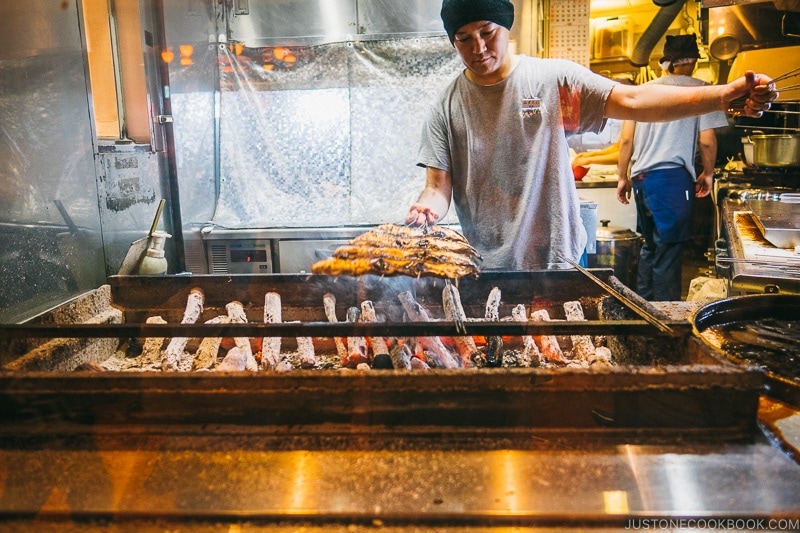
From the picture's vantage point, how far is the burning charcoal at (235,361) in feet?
9.47

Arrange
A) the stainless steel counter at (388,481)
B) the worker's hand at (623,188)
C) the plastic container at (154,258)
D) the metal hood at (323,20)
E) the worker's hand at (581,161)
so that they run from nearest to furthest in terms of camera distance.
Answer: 1. the stainless steel counter at (388,481)
2. the plastic container at (154,258)
3. the metal hood at (323,20)
4. the worker's hand at (623,188)
5. the worker's hand at (581,161)

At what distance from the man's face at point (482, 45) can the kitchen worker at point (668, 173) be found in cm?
366

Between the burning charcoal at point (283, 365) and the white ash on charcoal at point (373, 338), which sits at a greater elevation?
the white ash on charcoal at point (373, 338)

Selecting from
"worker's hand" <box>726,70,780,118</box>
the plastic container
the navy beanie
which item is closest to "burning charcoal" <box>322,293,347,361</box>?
the navy beanie

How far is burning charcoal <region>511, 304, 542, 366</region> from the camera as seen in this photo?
10.1 ft

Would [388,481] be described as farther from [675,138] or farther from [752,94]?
[675,138]

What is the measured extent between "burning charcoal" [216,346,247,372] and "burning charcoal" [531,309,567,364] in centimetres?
167

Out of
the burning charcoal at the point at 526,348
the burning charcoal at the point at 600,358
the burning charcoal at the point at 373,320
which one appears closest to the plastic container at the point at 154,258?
the burning charcoal at the point at 373,320

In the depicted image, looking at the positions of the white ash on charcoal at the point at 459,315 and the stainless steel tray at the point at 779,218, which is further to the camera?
the stainless steel tray at the point at 779,218

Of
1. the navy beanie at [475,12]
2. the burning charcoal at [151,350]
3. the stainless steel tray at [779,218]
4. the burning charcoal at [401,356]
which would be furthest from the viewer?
the stainless steel tray at [779,218]

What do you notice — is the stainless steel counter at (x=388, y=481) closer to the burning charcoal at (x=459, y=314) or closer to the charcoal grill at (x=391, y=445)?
the charcoal grill at (x=391, y=445)

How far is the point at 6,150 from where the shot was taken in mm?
3672

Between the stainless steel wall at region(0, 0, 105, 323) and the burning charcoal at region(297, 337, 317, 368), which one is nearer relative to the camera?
the burning charcoal at region(297, 337, 317, 368)

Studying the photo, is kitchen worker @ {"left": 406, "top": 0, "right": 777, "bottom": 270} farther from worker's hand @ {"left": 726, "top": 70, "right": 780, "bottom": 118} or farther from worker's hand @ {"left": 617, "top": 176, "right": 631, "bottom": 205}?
worker's hand @ {"left": 617, "top": 176, "right": 631, "bottom": 205}
